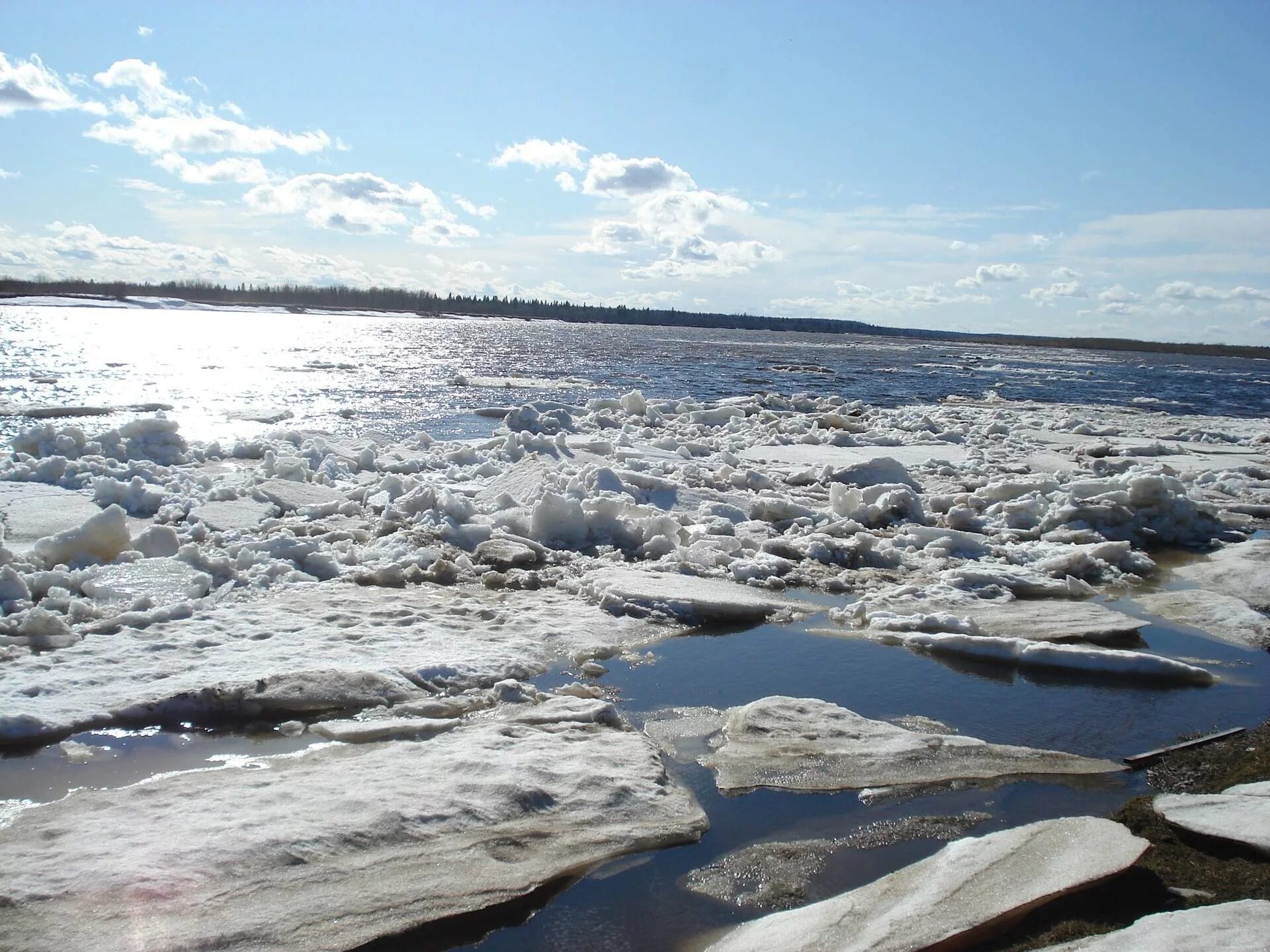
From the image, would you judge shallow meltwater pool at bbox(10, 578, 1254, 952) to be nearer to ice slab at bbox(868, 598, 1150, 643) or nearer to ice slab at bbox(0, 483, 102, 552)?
ice slab at bbox(868, 598, 1150, 643)

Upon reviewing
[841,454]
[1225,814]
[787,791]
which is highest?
[841,454]

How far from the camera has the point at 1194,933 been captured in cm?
235

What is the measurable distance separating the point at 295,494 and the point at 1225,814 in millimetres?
7473

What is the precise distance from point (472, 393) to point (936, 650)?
59.6 feet

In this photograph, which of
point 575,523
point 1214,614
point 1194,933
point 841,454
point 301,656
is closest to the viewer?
point 1194,933

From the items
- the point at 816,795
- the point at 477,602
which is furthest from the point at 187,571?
the point at 816,795

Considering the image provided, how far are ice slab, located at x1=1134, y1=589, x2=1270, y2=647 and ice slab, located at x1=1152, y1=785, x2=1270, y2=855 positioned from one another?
9.00 ft

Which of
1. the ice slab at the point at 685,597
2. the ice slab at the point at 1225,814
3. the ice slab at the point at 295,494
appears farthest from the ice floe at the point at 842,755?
the ice slab at the point at 295,494

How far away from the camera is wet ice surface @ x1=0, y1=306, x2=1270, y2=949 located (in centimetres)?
361

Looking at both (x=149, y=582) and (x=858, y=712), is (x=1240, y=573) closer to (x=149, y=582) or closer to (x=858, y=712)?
(x=858, y=712)

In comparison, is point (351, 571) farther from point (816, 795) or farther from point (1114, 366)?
point (1114, 366)

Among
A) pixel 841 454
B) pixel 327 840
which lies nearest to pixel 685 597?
pixel 327 840

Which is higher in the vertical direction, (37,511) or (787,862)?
(37,511)

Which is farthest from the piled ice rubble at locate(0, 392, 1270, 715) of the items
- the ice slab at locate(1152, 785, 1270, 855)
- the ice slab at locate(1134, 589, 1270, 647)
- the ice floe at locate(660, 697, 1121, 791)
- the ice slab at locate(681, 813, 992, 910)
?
the ice slab at locate(681, 813, 992, 910)
